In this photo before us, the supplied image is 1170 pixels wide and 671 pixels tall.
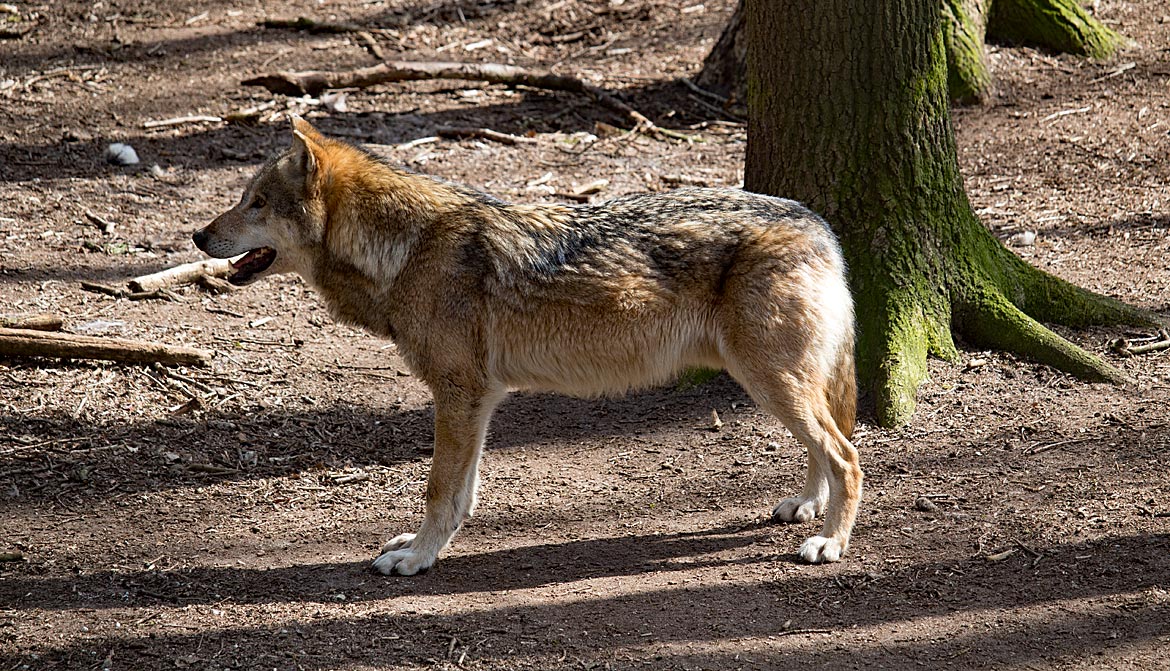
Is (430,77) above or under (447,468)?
above

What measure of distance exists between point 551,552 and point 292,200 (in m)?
2.10

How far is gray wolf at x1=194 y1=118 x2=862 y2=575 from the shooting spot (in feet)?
16.5

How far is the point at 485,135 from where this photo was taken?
10602 mm

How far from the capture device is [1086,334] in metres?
6.85

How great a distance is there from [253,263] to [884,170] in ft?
11.6

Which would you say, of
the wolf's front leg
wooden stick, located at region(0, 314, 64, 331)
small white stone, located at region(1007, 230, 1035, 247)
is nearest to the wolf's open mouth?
the wolf's front leg

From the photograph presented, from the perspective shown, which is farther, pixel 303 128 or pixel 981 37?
pixel 981 37

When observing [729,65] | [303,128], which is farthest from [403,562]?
[729,65]

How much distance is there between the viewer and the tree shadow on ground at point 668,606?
4344mm

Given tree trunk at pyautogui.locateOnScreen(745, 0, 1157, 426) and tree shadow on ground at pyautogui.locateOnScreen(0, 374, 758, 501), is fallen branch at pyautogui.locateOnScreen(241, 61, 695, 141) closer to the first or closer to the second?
tree trunk at pyautogui.locateOnScreen(745, 0, 1157, 426)

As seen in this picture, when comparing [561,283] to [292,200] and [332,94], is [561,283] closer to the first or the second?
[292,200]

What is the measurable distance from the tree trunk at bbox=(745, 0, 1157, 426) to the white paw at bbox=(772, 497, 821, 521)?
3.07 feet

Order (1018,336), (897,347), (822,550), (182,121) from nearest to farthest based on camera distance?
(822,550)
(897,347)
(1018,336)
(182,121)

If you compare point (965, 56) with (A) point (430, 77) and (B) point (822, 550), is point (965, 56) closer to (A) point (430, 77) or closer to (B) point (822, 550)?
(A) point (430, 77)
